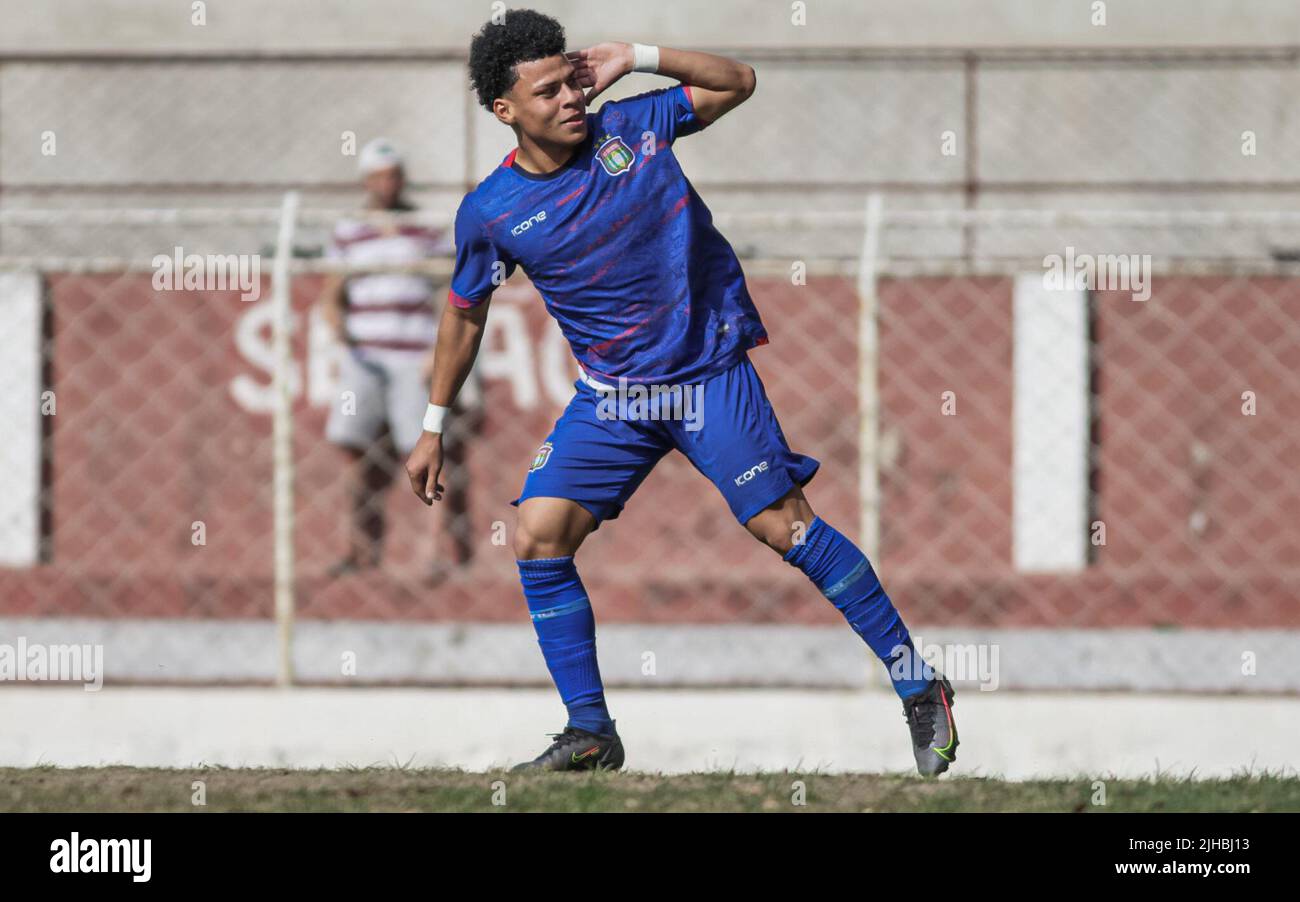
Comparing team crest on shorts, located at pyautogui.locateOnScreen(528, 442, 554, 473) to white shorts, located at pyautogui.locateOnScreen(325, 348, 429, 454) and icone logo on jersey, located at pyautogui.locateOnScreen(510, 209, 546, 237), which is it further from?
white shorts, located at pyautogui.locateOnScreen(325, 348, 429, 454)

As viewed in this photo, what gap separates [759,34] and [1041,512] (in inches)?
148

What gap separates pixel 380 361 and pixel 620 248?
13.7ft

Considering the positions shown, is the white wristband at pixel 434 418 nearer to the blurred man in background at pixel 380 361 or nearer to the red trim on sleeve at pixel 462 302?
the red trim on sleeve at pixel 462 302

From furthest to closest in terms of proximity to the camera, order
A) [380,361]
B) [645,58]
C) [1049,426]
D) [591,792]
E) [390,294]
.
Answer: [1049,426] → [380,361] → [390,294] → [645,58] → [591,792]

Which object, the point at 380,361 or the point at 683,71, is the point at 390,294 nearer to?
the point at 380,361

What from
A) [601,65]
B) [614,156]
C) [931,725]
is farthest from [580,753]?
[601,65]

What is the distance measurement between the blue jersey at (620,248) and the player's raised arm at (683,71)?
0.16 ft

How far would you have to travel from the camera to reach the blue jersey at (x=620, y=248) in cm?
538

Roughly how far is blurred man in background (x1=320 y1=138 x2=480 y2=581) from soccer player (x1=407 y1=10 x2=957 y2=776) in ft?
11.5

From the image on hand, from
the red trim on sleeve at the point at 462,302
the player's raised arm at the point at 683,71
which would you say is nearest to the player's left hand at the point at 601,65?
the player's raised arm at the point at 683,71

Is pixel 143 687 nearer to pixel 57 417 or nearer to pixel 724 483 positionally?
pixel 57 417

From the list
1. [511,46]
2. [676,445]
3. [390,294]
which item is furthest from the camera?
[390,294]

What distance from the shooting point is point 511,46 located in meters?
5.35

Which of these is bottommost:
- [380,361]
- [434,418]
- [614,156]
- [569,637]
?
[569,637]
